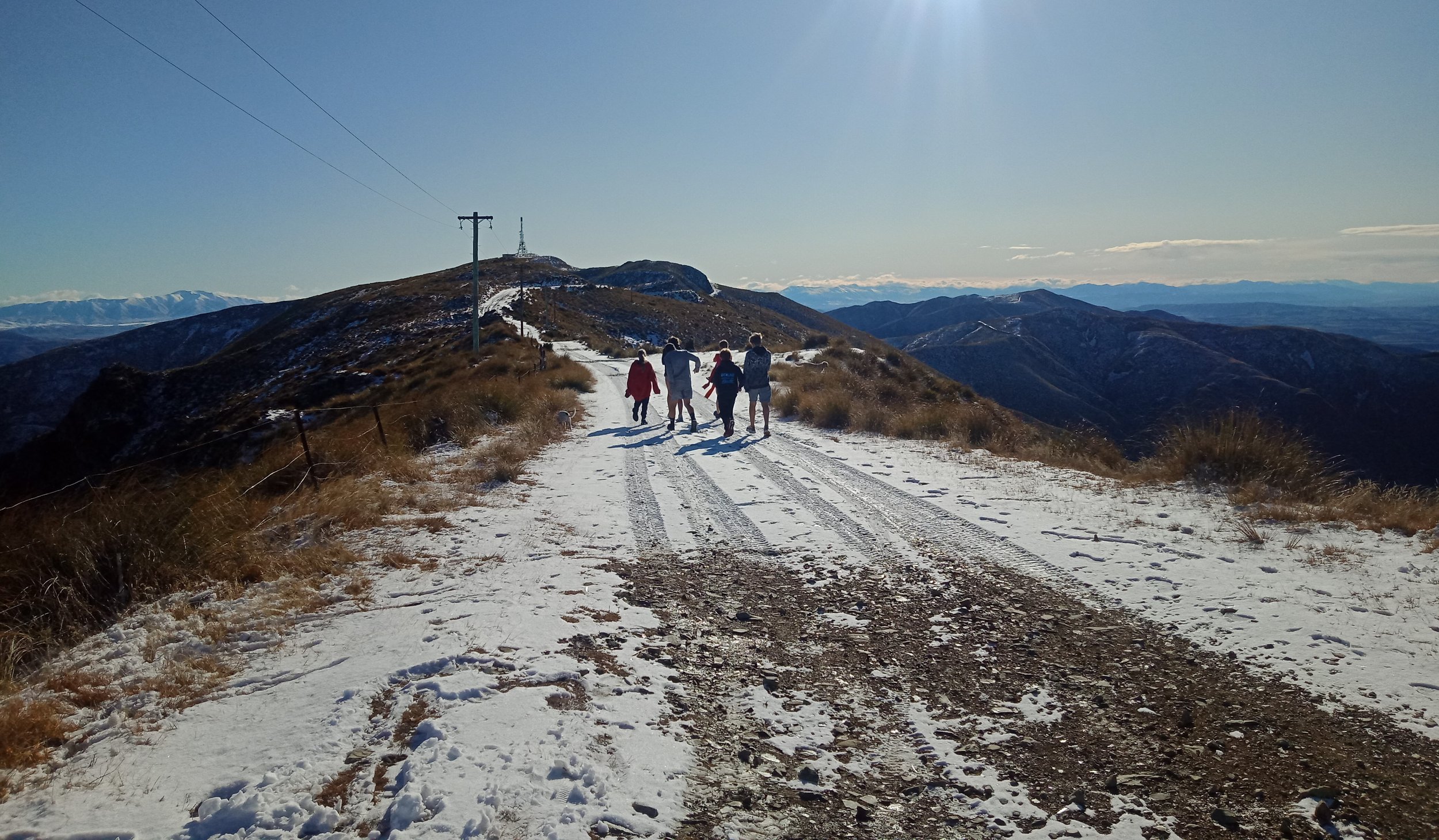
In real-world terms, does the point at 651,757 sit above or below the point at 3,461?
above

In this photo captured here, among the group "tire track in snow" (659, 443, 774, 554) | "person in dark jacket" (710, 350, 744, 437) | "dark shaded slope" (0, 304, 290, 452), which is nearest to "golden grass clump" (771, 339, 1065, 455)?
"person in dark jacket" (710, 350, 744, 437)

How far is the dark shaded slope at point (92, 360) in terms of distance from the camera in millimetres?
96875

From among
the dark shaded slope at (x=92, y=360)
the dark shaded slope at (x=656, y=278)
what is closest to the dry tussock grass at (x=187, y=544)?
the dark shaded slope at (x=656, y=278)

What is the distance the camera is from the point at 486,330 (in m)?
39.7

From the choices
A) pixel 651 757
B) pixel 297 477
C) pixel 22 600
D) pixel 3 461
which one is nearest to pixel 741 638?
pixel 651 757

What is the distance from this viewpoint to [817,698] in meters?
3.79

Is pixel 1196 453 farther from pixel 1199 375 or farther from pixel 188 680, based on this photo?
pixel 1199 375

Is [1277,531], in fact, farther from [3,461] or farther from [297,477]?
[3,461]

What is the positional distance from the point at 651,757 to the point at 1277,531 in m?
6.22

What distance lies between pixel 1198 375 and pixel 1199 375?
0.40 metres

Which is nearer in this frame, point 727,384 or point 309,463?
point 309,463

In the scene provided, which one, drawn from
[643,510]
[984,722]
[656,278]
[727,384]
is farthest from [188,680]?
[656,278]

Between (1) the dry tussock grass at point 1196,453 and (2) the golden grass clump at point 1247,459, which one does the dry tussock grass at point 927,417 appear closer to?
(1) the dry tussock grass at point 1196,453

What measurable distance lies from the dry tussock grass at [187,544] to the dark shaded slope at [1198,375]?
306 ft
